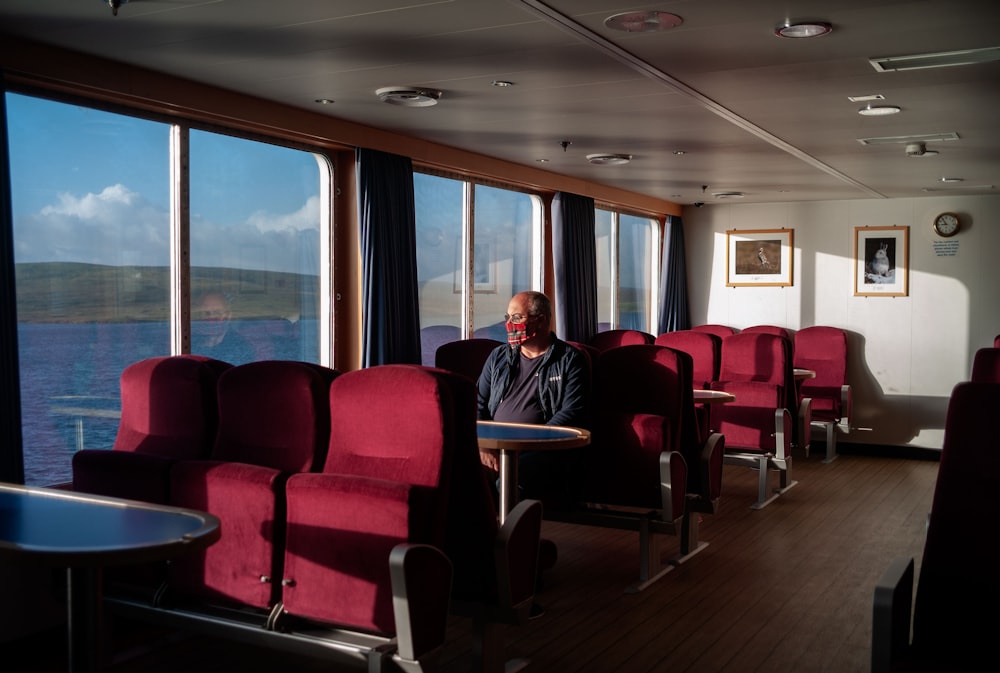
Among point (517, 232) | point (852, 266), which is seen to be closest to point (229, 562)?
point (517, 232)

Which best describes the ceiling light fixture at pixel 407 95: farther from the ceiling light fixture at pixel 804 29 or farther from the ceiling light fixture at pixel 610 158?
the ceiling light fixture at pixel 610 158

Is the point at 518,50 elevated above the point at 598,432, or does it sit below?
above

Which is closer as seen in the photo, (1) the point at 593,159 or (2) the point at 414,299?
(2) the point at 414,299

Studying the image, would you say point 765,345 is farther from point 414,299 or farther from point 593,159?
point 414,299

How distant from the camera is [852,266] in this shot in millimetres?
10312

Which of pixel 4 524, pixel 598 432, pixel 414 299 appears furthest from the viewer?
pixel 414 299

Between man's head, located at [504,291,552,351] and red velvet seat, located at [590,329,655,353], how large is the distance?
2.78 m

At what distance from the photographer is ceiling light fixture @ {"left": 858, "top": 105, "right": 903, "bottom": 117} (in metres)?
5.54

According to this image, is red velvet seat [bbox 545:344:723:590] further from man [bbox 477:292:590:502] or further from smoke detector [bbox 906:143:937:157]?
smoke detector [bbox 906:143:937:157]

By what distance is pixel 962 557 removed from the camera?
2.60 m

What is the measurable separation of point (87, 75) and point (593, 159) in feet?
13.7

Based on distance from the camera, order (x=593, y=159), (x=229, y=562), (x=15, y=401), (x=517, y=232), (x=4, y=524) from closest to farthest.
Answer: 1. (x=4, y=524)
2. (x=229, y=562)
3. (x=15, y=401)
4. (x=593, y=159)
5. (x=517, y=232)

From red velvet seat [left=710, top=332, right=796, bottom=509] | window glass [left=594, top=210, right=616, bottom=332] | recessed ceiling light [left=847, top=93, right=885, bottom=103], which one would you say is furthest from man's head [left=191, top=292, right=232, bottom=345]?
window glass [left=594, top=210, right=616, bottom=332]

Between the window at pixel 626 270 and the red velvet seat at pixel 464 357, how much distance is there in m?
4.71
